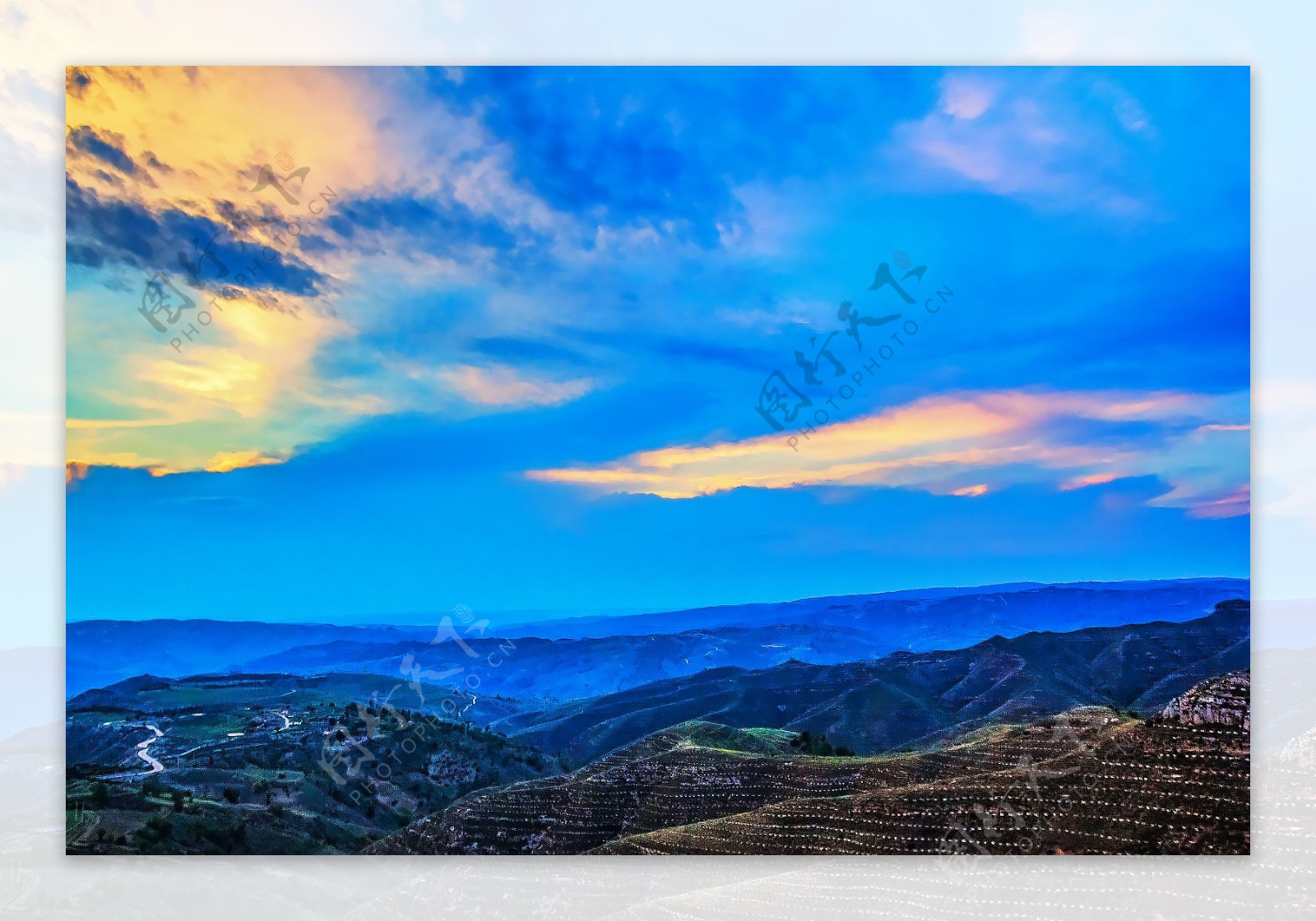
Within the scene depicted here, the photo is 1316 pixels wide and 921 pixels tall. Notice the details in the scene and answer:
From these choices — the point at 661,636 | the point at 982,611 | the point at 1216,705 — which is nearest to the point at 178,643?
the point at 661,636

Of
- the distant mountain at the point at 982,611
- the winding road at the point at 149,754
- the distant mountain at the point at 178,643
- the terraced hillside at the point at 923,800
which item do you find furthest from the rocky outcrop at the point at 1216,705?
the winding road at the point at 149,754

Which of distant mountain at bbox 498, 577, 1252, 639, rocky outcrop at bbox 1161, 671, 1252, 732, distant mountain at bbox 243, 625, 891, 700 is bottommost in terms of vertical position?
rocky outcrop at bbox 1161, 671, 1252, 732

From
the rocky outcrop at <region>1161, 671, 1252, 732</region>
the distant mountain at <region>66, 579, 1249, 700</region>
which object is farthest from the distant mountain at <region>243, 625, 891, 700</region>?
the rocky outcrop at <region>1161, 671, 1252, 732</region>

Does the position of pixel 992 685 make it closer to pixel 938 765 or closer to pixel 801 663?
pixel 938 765

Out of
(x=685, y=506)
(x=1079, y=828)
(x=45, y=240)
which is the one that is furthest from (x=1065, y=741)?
(x=45, y=240)

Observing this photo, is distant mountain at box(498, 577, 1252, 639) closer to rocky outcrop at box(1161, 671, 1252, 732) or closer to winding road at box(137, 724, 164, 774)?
rocky outcrop at box(1161, 671, 1252, 732)

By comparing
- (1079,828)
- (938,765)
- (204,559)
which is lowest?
(1079,828)

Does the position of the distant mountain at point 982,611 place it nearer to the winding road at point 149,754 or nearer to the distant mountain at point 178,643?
the distant mountain at point 178,643
